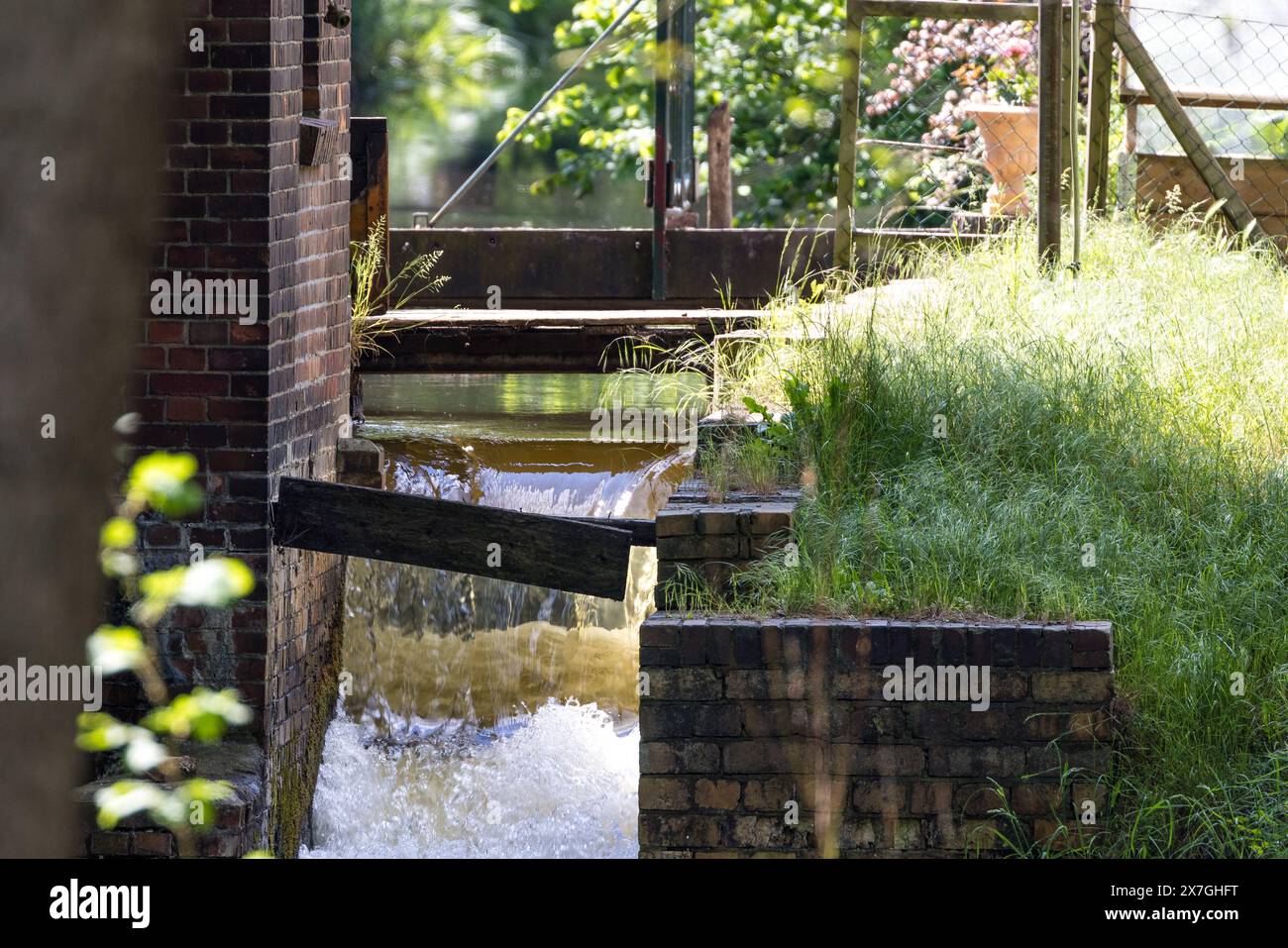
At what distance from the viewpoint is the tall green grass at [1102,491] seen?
417 cm

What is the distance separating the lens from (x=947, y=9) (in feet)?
26.9

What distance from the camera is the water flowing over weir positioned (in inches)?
236

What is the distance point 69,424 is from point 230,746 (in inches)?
167

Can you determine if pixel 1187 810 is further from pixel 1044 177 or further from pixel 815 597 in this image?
pixel 1044 177

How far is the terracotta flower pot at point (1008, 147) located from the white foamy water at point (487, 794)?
493 cm

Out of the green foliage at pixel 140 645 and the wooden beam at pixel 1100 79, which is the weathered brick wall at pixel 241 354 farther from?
the wooden beam at pixel 1100 79

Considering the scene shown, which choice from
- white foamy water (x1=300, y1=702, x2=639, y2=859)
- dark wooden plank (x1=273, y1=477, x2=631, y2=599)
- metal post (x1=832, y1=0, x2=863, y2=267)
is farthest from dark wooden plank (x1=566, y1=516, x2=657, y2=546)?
metal post (x1=832, y1=0, x2=863, y2=267)

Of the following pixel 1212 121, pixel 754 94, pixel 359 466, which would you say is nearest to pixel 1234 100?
pixel 1212 121

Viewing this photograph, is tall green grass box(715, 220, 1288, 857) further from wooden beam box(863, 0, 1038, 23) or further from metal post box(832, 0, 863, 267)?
wooden beam box(863, 0, 1038, 23)

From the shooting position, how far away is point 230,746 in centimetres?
523

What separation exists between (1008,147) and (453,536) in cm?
585

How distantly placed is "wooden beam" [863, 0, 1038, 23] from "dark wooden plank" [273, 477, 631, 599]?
4.00 m

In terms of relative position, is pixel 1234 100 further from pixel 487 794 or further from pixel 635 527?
pixel 487 794
